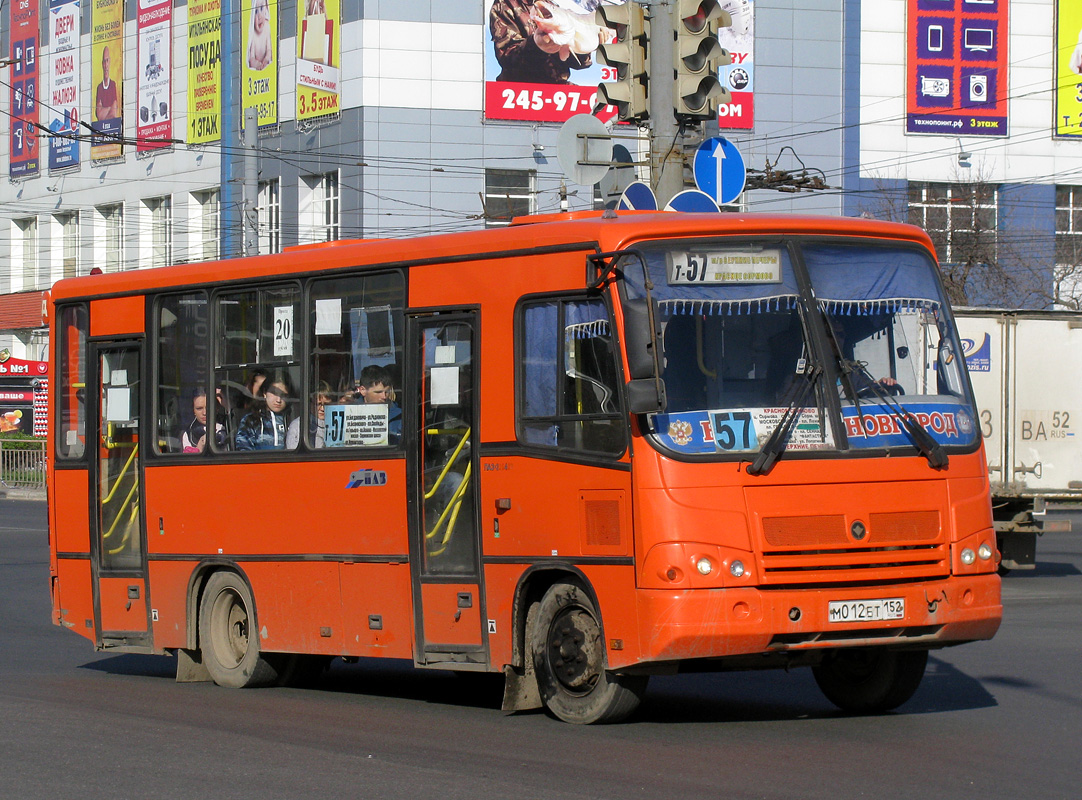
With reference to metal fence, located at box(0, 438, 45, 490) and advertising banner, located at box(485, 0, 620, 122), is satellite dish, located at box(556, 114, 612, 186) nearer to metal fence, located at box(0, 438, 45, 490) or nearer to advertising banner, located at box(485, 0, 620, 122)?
advertising banner, located at box(485, 0, 620, 122)

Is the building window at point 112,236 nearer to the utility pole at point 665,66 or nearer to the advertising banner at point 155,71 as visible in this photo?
the advertising banner at point 155,71

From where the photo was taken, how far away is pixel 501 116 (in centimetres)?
4941

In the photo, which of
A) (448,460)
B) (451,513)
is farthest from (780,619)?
(448,460)

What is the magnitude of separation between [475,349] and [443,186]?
39.7 metres

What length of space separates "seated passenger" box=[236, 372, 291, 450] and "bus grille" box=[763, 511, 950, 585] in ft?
13.6

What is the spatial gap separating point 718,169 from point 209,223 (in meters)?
42.3

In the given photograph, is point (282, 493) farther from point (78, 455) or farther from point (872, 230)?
point (872, 230)

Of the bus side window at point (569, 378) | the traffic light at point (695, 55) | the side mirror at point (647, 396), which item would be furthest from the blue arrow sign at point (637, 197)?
the side mirror at point (647, 396)

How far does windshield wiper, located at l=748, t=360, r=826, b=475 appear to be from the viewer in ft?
29.4

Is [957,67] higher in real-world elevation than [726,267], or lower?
higher

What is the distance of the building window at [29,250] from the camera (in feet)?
218

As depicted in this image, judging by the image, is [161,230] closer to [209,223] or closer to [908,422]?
[209,223]

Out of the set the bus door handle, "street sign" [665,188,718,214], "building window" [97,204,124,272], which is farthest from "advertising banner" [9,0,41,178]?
the bus door handle

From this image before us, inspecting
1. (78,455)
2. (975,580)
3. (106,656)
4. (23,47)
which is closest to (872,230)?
(975,580)
